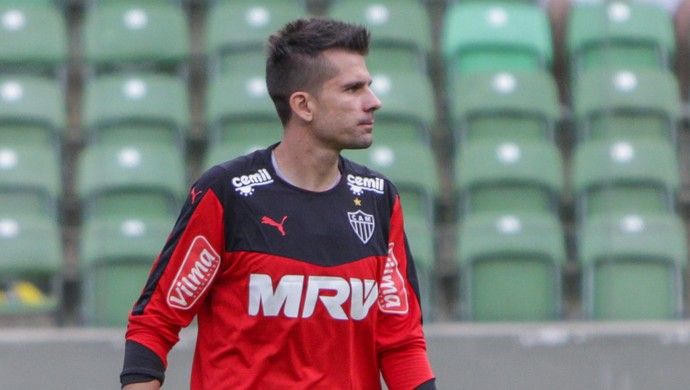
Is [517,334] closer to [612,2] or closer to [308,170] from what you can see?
[612,2]

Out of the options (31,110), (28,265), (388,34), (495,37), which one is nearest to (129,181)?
(28,265)

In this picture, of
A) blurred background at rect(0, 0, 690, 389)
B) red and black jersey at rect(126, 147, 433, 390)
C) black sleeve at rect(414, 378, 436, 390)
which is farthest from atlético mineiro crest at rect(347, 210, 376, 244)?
blurred background at rect(0, 0, 690, 389)

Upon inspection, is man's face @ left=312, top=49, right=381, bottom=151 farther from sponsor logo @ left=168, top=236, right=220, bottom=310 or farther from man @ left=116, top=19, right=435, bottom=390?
sponsor logo @ left=168, top=236, right=220, bottom=310

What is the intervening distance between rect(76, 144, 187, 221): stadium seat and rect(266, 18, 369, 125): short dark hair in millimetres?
2752

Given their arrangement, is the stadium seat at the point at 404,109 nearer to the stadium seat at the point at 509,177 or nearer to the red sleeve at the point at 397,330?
the stadium seat at the point at 509,177

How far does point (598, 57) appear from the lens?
19.6 ft

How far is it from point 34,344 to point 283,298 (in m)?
2.51

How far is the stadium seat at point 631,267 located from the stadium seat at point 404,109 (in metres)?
0.97

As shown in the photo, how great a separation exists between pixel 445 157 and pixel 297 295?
3.39 m

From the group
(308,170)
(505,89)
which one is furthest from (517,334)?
(308,170)

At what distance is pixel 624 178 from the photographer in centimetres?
563

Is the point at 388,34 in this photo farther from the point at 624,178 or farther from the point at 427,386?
the point at 427,386

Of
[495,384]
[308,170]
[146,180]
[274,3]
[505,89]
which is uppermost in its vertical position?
[274,3]

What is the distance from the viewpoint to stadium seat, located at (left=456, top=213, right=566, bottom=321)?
216 inches
